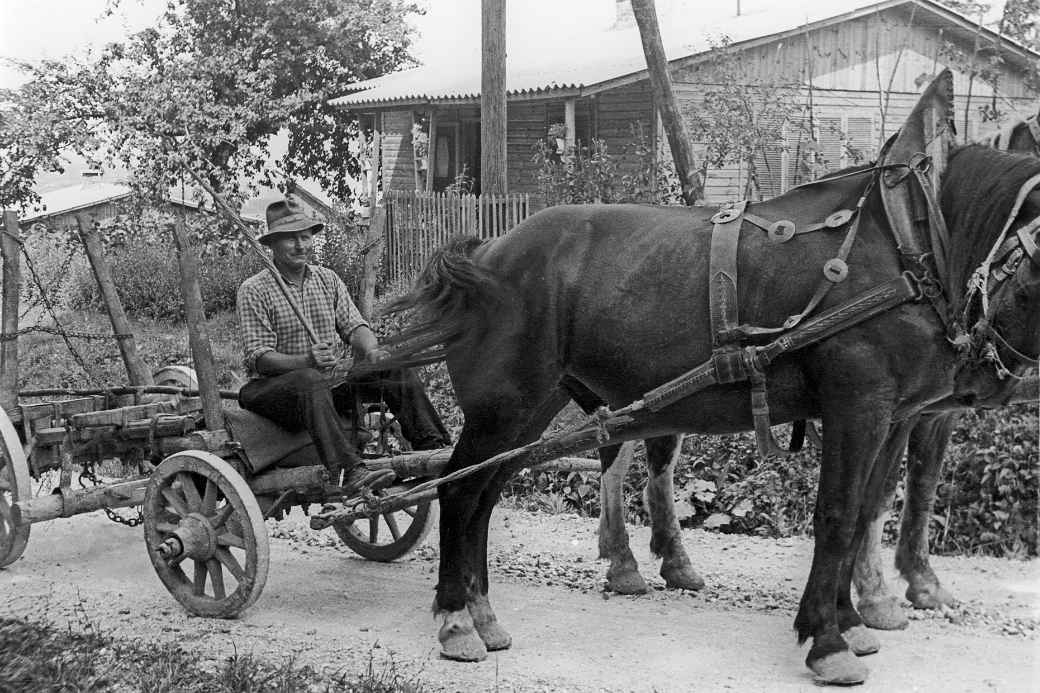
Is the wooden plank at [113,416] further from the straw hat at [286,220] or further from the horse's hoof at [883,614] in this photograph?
the horse's hoof at [883,614]

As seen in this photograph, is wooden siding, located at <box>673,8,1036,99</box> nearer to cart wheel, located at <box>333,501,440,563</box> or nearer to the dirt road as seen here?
the dirt road

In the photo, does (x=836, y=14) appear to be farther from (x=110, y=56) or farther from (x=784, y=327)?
(x=784, y=327)

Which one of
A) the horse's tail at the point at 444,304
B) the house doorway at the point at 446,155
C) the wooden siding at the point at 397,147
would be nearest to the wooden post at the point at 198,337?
the horse's tail at the point at 444,304

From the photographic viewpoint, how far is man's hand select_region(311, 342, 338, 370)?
530cm

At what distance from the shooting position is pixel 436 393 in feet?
31.7

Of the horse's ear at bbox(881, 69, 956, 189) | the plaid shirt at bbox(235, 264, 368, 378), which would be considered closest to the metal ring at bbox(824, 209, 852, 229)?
the horse's ear at bbox(881, 69, 956, 189)

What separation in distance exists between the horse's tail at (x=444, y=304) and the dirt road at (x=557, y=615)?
1.34 meters

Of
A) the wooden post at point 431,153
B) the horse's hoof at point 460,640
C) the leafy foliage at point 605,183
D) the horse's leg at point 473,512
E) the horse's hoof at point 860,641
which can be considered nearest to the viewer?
the horse's hoof at point 860,641

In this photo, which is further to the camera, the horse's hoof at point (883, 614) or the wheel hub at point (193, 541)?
the wheel hub at point (193, 541)

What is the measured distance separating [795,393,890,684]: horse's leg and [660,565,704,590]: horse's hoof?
1342mm

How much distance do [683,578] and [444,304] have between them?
2026 mm

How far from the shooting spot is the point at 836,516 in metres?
4.32

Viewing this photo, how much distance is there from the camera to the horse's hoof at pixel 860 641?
15.0ft

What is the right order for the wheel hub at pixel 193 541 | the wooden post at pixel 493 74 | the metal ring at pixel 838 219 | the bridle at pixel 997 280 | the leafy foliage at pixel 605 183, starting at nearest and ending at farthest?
the bridle at pixel 997 280 → the metal ring at pixel 838 219 → the wheel hub at pixel 193 541 → the wooden post at pixel 493 74 → the leafy foliage at pixel 605 183
